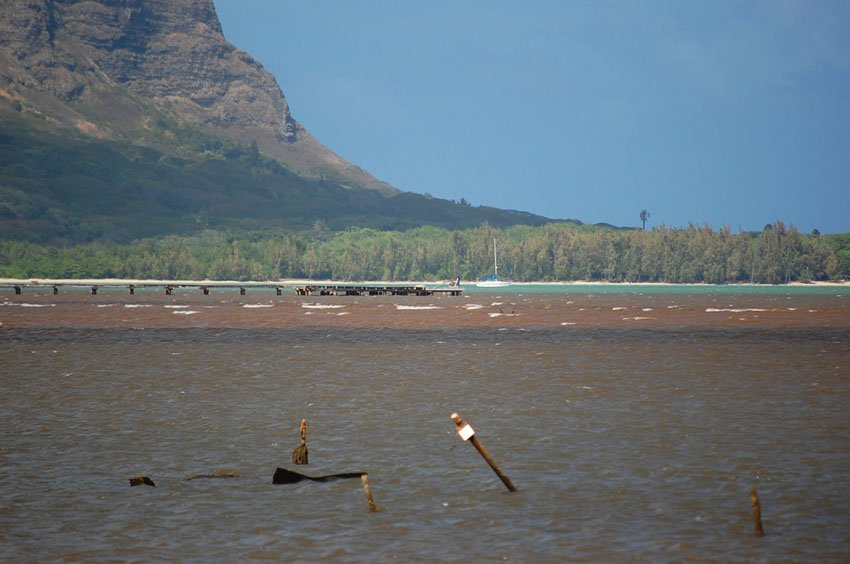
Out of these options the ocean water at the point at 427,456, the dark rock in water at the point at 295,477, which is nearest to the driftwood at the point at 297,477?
the dark rock in water at the point at 295,477

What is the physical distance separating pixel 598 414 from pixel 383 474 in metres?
11.0

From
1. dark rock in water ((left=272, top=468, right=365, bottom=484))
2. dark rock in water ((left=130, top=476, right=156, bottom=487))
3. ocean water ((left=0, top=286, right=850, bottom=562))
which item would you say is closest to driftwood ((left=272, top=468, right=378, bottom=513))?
dark rock in water ((left=272, top=468, right=365, bottom=484))

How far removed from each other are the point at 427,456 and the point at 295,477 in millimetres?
3941

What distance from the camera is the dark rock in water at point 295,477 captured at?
2114 centimetres

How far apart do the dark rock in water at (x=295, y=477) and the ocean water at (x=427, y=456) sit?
338 mm

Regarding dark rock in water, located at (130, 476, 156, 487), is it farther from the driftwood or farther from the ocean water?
the driftwood

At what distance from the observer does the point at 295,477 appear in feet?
69.9

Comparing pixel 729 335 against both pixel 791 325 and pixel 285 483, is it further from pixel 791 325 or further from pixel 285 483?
pixel 285 483

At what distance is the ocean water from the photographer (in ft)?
55.8

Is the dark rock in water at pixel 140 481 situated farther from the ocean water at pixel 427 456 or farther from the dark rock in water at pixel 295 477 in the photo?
the dark rock in water at pixel 295 477

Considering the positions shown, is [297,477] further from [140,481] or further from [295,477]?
[140,481]

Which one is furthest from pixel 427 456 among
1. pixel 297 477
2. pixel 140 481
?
pixel 140 481

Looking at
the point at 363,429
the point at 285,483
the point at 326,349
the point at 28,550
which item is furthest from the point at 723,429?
the point at 326,349

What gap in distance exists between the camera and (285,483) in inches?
833
